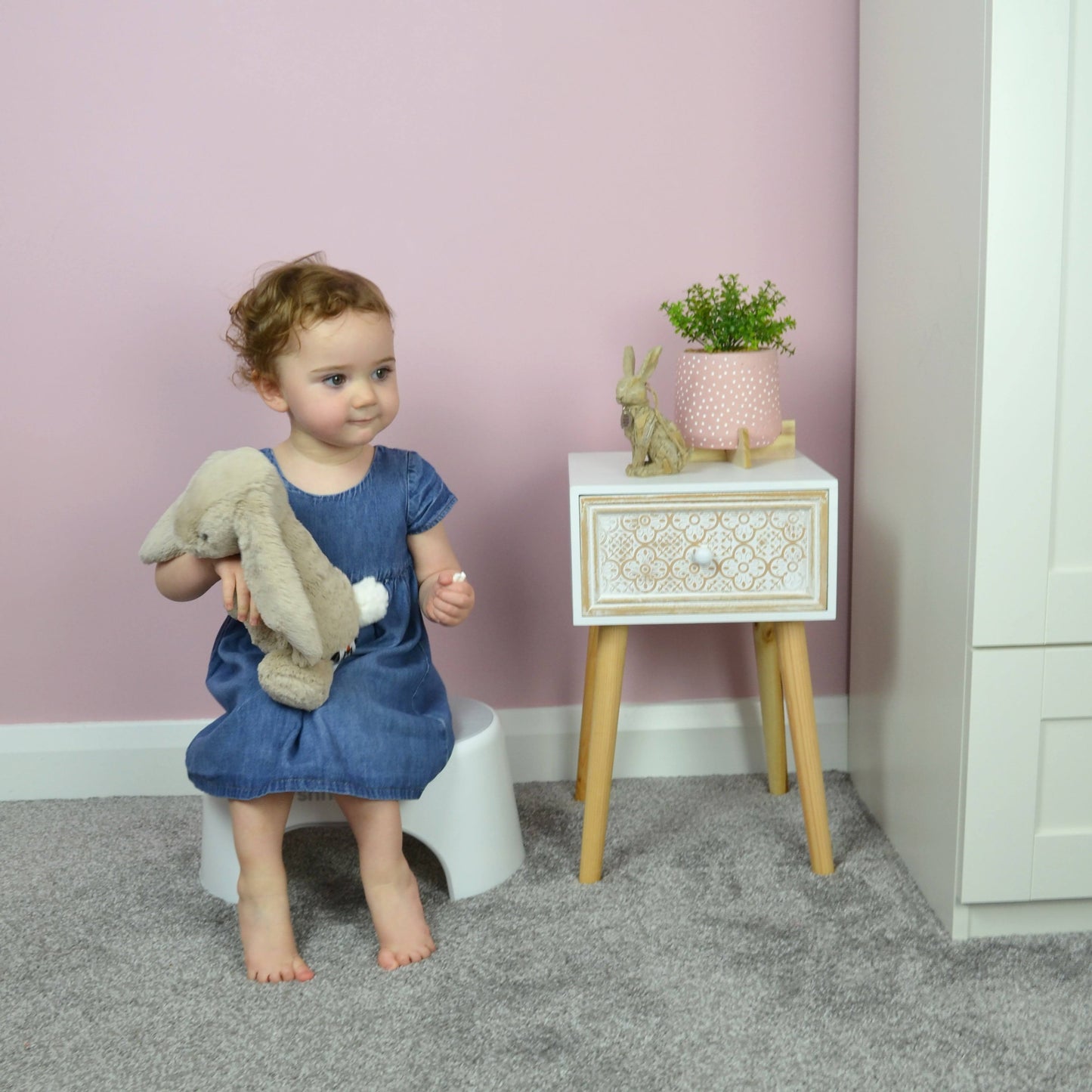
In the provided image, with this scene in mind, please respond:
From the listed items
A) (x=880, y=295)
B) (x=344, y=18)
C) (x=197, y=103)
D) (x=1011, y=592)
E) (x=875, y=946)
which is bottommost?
(x=875, y=946)

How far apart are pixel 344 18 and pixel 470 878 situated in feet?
3.69

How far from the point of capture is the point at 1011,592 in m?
1.17

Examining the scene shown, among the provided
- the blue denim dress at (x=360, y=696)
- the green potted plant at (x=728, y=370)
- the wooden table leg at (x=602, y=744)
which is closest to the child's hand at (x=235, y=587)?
the blue denim dress at (x=360, y=696)

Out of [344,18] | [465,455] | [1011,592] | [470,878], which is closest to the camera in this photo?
[1011,592]

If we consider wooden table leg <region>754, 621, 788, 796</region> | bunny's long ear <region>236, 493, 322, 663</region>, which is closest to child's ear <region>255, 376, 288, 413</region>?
bunny's long ear <region>236, 493, 322, 663</region>

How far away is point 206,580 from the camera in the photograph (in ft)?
4.25

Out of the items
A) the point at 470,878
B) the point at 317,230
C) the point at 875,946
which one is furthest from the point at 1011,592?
the point at 317,230

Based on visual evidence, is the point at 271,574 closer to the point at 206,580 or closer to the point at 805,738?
the point at 206,580

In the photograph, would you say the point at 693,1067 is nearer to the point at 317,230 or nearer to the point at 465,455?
the point at 465,455

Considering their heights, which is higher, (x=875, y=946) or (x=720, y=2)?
(x=720, y=2)

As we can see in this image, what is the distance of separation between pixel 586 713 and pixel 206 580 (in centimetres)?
58

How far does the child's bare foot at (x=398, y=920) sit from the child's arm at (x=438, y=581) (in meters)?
0.29

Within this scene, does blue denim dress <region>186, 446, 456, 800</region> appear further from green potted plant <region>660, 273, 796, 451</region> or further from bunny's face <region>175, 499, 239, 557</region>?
green potted plant <region>660, 273, 796, 451</region>

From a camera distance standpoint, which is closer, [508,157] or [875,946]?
[875,946]
